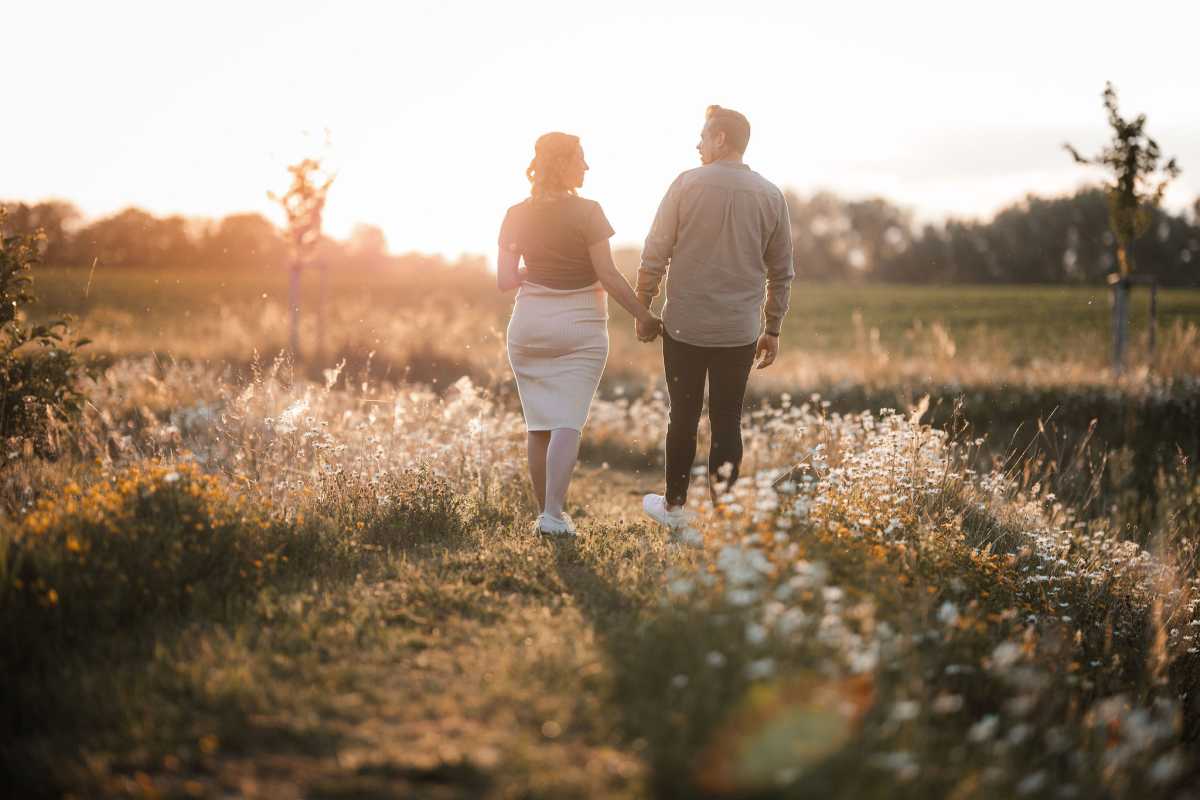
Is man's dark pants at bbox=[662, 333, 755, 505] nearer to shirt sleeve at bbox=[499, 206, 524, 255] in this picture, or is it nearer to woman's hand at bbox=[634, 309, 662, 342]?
woman's hand at bbox=[634, 309, 662, 342]

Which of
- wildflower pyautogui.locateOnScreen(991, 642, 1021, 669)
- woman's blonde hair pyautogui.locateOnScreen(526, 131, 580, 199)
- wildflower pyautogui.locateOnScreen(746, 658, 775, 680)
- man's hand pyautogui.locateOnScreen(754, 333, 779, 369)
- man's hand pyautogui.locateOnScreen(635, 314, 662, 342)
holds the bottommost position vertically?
wildflower pyautogui.locateOnScreen(991, 642, 1021, 669)

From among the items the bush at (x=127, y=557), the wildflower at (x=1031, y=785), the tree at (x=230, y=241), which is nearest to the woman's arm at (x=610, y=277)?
the bush at (x=127, y=557)

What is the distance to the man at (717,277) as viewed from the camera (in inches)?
197

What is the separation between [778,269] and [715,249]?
0.50 meters

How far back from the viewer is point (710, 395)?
5.44 m

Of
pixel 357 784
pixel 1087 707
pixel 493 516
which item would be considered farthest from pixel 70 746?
pixel 1087 707

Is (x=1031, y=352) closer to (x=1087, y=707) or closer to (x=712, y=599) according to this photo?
(x=1087, y=707)

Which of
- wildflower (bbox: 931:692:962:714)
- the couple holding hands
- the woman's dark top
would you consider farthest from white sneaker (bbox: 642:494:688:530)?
wildflower (bbox: 931:692:962:714)

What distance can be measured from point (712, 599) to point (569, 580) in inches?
45.5

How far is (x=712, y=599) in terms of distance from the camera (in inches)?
140

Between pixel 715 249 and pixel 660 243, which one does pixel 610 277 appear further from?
pixel 715 249

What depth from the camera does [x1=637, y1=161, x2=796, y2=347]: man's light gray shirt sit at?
500 cm

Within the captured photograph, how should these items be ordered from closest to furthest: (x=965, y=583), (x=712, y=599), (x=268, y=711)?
(x=268, y=711) < (x=712, y=599) < (x=965, y=583)

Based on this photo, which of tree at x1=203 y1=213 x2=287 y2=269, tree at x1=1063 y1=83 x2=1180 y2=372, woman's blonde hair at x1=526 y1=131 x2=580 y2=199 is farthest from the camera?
tree at x1=203 y1=213 x2=287 y2=269
